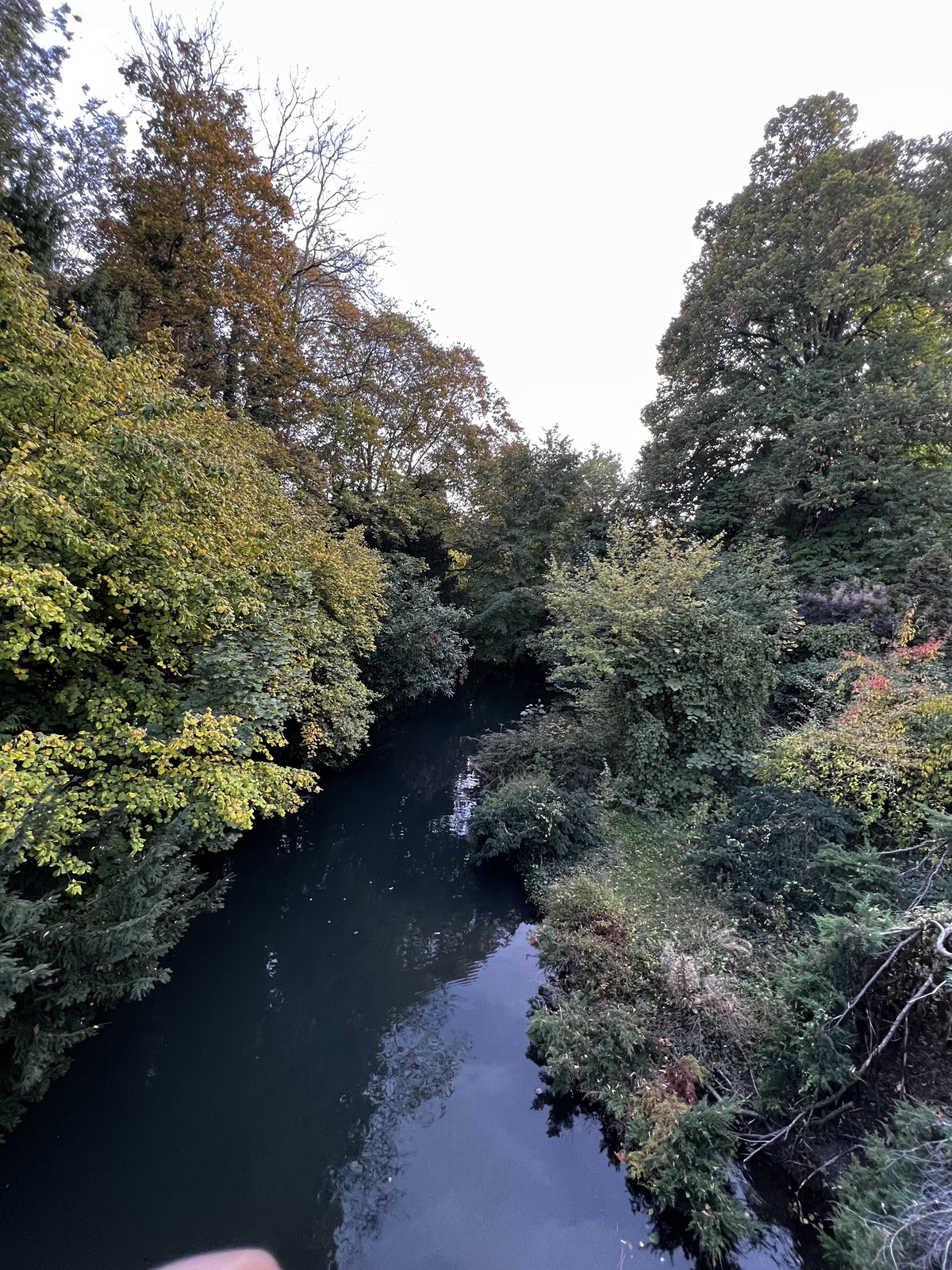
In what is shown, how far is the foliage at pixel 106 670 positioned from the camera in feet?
11.3

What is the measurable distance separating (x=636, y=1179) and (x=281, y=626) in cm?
617

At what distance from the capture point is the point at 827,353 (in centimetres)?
1196

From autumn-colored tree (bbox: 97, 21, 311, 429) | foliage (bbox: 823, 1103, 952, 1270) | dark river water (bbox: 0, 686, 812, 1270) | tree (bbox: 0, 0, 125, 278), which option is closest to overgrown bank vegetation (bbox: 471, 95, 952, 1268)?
foliage (bbox: 823, 1103, 952, 1270)

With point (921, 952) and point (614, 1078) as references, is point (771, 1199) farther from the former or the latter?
point (921, 952)

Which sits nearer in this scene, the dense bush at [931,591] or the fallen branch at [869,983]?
the fallen branch at [869,983]

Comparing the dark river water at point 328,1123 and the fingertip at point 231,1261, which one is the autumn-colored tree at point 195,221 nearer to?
the dark river water at point 328,1123

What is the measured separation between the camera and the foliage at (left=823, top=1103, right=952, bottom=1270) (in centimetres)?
252

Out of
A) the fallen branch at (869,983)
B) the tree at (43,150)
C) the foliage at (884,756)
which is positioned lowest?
the fallen branch at (869,983)

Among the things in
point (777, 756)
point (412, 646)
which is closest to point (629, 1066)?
point (777, 756)

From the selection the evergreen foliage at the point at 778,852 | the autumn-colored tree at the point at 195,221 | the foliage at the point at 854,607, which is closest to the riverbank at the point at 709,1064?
the evergreen foliage at the point at 778,852

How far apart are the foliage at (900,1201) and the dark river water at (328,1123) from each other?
820mm

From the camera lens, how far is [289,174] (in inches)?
463

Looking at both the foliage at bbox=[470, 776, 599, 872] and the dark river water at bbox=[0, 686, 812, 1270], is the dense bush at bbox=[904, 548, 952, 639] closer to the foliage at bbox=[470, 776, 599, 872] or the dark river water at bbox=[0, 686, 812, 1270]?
the foliage at bbox=[470, 776, 599, 872]

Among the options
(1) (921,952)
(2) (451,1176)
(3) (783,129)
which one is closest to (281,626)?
(2) (451,1176)
